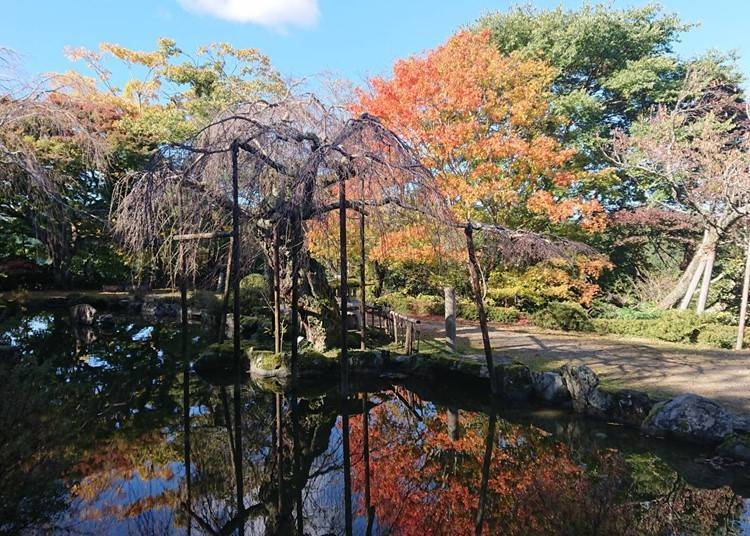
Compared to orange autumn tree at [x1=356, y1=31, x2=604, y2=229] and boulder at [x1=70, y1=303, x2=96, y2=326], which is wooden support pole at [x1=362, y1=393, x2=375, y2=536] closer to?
orange autumn tree at [x1=356, y1=31, x2=604, y2=229]

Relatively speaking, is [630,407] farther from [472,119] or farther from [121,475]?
[472,119]

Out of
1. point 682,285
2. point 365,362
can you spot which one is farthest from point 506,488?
point 682,285

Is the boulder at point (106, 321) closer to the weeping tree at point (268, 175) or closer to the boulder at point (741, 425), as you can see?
the weeping tree at point (268, 175)

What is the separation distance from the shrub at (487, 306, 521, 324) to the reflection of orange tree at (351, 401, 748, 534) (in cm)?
926

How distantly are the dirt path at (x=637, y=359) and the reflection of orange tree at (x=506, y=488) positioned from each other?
8.38 ft

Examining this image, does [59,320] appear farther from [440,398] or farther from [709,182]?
[709,182]

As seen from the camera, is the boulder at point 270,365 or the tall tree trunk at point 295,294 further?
the boulder at point 270,365

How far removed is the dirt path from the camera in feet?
24.4

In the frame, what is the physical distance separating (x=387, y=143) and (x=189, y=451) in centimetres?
485

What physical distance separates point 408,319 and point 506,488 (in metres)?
5.30

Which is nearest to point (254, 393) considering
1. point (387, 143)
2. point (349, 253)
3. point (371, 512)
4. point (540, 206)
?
point (371, 512)

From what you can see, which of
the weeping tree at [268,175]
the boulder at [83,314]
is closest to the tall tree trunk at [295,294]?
the weeping tree at [268,175]

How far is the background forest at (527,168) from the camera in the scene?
11.8 meters

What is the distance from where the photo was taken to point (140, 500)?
4633mm
